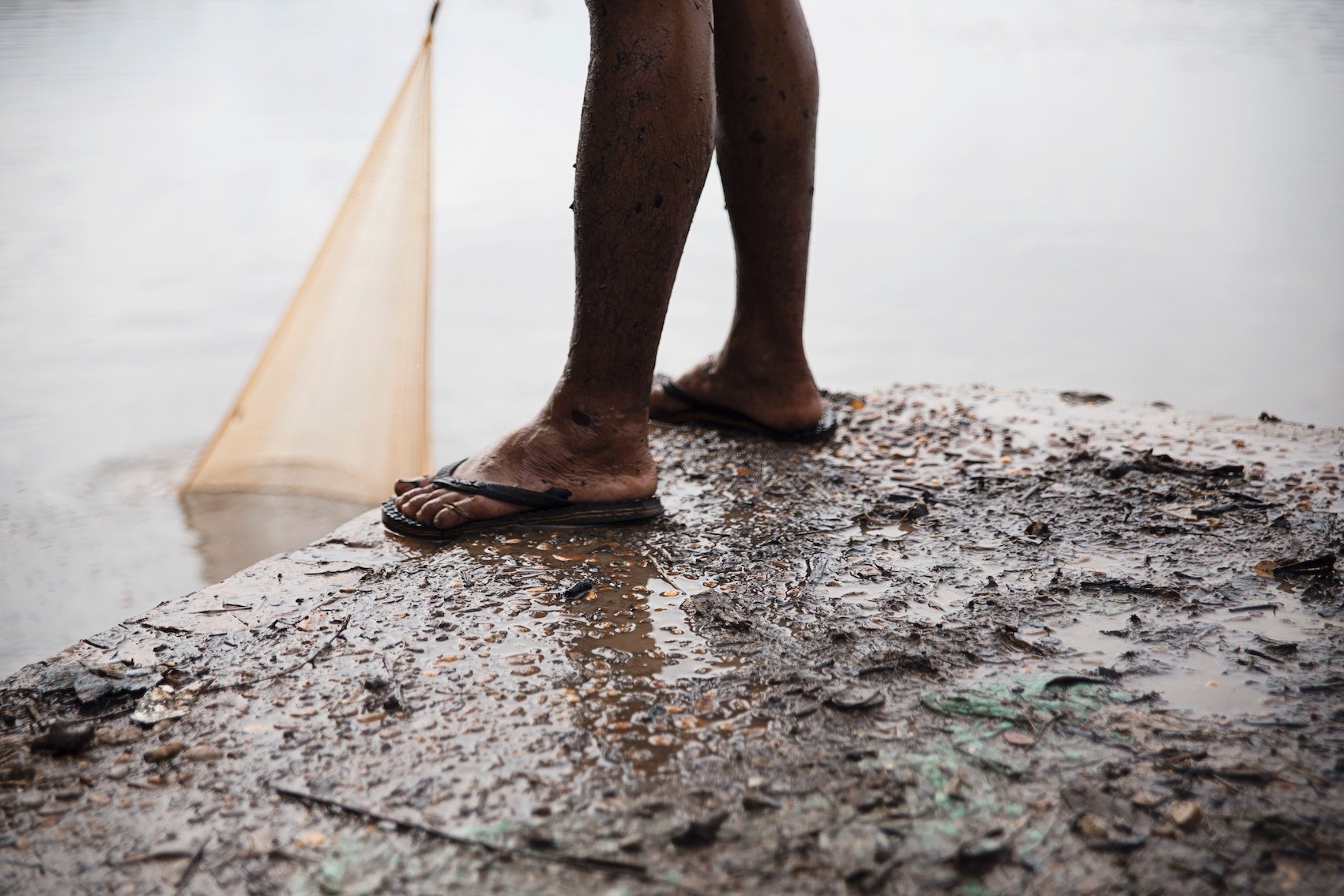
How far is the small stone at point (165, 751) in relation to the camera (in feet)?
2.72

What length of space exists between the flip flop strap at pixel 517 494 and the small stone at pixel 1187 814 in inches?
31.8

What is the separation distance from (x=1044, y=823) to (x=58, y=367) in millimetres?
2978

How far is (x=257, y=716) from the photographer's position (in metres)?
0.89

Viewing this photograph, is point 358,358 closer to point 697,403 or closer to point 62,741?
point 697,403

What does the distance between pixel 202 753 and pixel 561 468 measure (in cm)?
62

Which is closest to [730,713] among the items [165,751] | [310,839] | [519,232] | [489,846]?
[489,846]

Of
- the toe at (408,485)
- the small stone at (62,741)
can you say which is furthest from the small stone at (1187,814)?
the toe at (408,485)

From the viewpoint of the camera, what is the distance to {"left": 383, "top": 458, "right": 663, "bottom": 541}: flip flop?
4.29 ft

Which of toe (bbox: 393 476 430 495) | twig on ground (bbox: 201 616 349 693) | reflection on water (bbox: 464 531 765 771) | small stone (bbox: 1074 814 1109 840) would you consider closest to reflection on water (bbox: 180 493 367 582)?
toe (bbox: 393 476 430 495)

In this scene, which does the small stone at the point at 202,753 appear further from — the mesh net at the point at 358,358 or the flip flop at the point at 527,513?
the mesh net at the point at 358,358

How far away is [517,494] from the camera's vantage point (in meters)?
1.32

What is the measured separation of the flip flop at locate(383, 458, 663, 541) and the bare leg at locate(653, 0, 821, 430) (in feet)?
1.47

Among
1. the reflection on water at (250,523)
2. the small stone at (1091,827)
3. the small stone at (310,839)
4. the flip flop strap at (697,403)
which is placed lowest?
the reflection on water at (250,523)

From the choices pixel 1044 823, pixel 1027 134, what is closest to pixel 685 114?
pixel 1044 823
